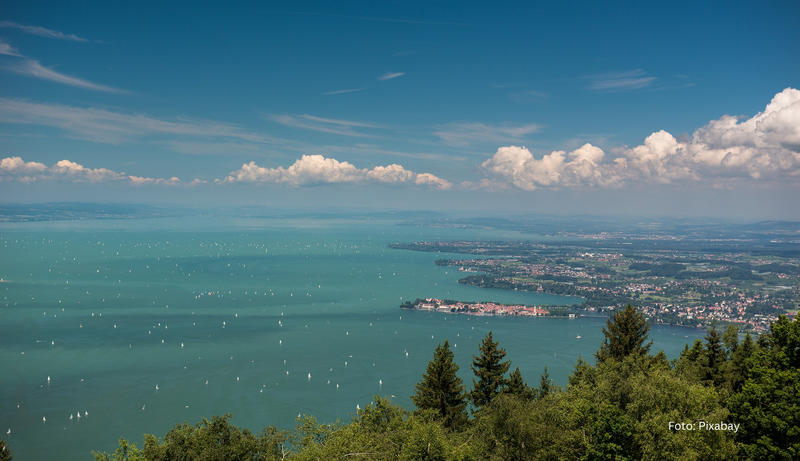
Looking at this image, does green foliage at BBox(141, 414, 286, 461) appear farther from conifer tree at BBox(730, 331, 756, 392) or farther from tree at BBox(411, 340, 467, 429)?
conifer tree at BBox(730, 331, 756, 392)

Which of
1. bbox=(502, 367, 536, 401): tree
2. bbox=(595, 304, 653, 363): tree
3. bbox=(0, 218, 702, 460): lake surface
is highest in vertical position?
bbox=(595, 304, 653, 363): tree

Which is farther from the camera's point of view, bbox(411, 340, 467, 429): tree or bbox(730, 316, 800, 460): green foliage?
bbox(411, 340, 467, 429): tree

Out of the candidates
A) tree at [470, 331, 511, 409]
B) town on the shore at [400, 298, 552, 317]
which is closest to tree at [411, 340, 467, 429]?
tree at [470, 331, 511, 409]

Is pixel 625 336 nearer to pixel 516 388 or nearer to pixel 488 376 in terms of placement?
pixel 516 388

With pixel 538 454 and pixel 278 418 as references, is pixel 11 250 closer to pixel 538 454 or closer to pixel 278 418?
pixel 278 418

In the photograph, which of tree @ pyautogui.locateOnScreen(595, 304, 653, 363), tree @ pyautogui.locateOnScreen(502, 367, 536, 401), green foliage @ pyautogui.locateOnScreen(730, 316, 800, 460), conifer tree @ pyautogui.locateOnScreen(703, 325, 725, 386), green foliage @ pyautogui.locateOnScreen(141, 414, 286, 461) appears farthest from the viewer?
tree @ pyautogui.locateOnScreen(595, 304, 653, 363)

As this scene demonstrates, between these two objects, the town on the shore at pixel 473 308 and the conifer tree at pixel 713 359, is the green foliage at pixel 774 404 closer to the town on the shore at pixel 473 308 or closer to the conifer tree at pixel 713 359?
the conifer tree at pixel 713 359
